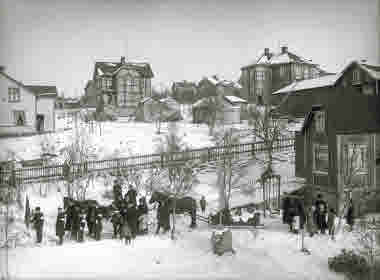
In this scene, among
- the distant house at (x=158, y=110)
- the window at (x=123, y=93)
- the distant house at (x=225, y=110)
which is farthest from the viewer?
the window at (x=123, y=93)

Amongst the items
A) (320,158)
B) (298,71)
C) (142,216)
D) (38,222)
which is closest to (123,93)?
(142,216)

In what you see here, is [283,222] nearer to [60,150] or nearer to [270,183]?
[270,183]

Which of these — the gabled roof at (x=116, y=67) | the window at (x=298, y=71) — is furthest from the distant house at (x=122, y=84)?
the window at (x=298, y=71)

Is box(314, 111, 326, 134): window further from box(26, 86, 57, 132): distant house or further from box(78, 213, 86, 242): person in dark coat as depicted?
box(26, 86, 57, 132): distant house

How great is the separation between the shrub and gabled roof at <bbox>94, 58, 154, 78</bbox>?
3.18m

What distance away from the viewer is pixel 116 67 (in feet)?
13.8

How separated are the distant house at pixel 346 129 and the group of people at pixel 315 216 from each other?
0.16 meters

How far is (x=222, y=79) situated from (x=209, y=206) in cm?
166

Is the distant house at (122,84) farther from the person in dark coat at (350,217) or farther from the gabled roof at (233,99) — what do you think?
the person in dark coat at (350,217)

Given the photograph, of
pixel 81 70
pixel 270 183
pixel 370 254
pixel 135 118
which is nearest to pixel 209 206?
pixel 270 183

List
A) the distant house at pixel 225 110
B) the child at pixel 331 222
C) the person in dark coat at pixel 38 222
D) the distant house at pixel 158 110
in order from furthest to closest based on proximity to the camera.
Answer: the distant house at pixel 158 110, the distant house at pixel 225 110, the child at pixel 331 222, the person in dark coat at pixel 38 222

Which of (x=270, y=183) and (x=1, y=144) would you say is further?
(x=270, y=183)

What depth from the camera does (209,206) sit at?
4.21 m

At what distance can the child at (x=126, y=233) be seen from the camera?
3.83m
